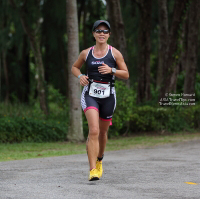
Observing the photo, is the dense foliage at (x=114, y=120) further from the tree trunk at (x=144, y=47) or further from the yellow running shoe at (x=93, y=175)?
the yellow running shoe at (x=93, y=175)

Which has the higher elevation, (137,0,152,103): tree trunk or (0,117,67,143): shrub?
(137,0,152,103): tree trunk

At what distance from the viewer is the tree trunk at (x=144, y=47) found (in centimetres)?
2106

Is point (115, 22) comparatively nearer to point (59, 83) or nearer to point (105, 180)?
point (105, 180)

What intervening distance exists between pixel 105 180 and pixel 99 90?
1354 mm

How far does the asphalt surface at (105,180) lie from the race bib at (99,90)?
1.28 m

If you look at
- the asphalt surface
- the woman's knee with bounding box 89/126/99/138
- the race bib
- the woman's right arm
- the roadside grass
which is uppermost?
the woman's right arm

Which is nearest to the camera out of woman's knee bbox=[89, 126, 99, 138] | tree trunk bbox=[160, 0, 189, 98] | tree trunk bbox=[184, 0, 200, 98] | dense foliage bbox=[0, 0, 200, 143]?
woman's knee bbox=[89, 126, 99, 138]

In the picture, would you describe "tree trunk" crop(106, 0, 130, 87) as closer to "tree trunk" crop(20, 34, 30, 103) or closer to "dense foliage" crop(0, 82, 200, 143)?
"dense foliage" crop(0, 82, 200, 143)

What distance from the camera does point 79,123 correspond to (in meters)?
15.0

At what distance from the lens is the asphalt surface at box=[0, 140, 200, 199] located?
221 inches

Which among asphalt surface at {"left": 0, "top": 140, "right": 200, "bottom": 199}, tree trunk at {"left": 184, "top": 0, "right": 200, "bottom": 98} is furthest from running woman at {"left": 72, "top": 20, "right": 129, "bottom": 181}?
tree trunk at {"left": 184, "top": 0, "right": 200, "bottom": 98}

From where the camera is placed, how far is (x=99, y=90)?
6695 millimetres

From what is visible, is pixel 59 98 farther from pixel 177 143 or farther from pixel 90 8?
pixel 90 8

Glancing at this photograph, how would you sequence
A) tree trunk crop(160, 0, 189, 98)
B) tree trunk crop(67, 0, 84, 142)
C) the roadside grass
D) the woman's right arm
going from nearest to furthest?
the woman's right arm < the roadside grass < tree trunk crop(67, 0, 84, 142) < tree trunk crop(160, 0, 189, 98)
